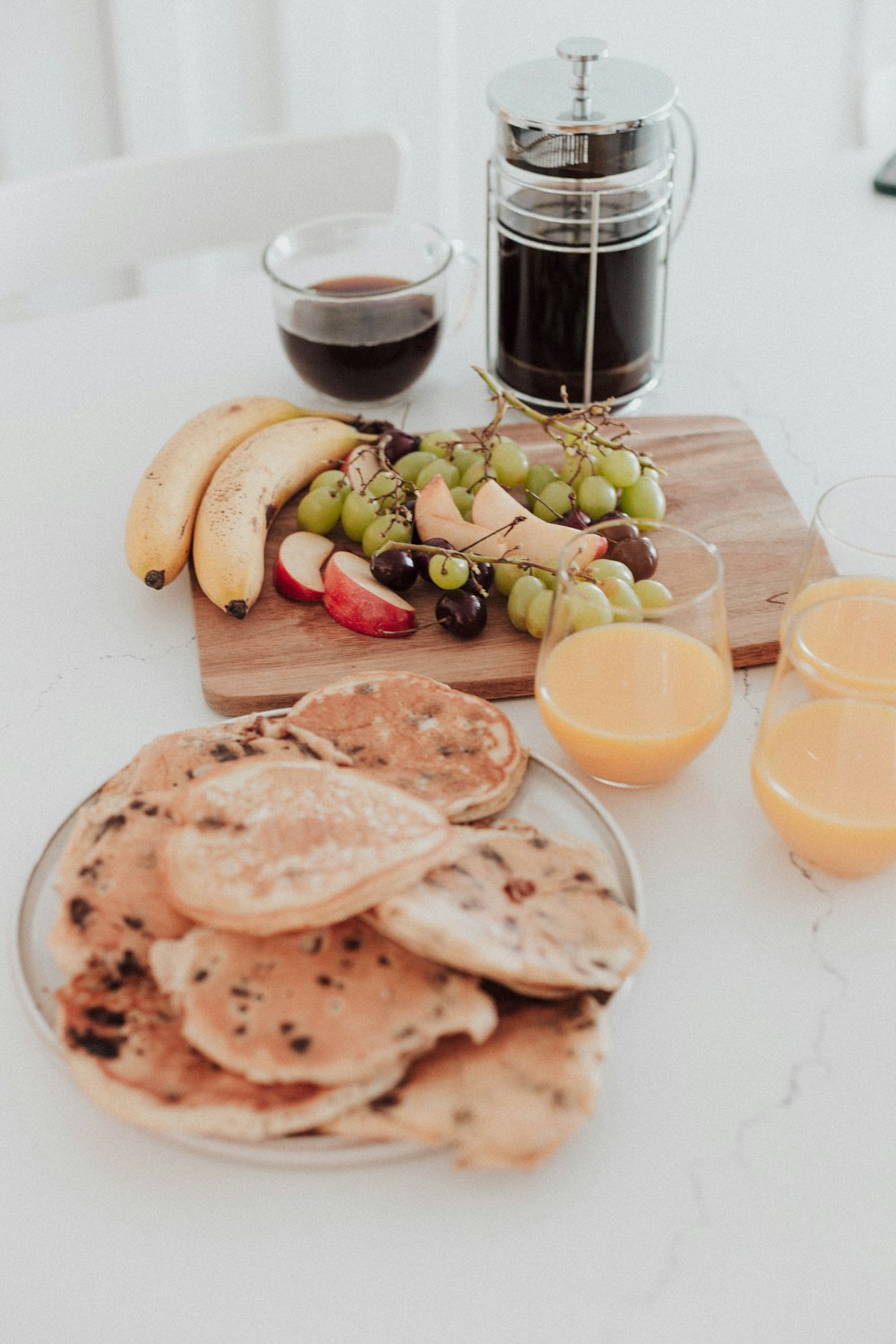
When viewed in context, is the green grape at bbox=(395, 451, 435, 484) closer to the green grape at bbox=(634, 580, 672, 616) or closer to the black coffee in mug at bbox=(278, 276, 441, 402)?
the black coffee in mug at bbox=(278, 276, 441, 402)

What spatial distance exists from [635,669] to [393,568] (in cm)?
36

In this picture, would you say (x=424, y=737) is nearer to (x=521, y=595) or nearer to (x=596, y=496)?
(x=521, y=595)

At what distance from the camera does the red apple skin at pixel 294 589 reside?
1.39 metres

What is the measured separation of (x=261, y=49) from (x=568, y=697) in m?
2.35

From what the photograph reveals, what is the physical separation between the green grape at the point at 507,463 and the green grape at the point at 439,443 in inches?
2.1

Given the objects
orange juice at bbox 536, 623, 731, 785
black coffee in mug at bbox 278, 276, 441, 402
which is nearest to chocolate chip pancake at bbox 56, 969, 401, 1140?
orange juice at bbox 536, 623, 731, 785

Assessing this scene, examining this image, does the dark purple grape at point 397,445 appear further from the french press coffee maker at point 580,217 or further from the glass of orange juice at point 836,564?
the glass of orange juice at point 836,564

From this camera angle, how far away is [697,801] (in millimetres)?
1176

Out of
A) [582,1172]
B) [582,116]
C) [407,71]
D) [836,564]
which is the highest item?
[582,116]

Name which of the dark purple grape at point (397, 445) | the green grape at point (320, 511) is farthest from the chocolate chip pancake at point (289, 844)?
the dark purple grape at point (397, 445)

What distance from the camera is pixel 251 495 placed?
1.45m

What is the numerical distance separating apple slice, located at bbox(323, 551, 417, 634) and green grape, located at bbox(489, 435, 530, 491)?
21 centimetres

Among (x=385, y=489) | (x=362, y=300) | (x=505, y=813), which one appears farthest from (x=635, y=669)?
(x=362, y=300)

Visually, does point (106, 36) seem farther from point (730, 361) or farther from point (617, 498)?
point (617, 498)
